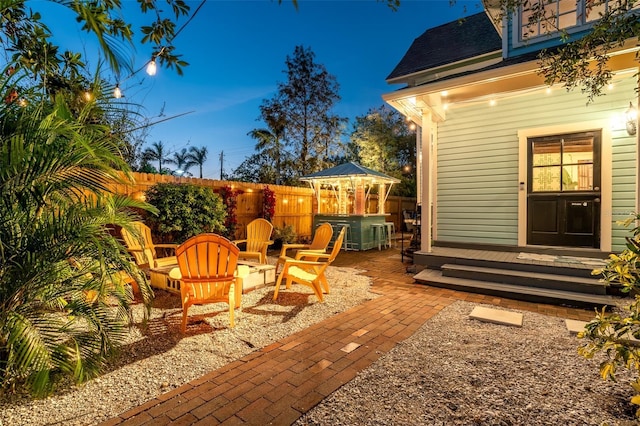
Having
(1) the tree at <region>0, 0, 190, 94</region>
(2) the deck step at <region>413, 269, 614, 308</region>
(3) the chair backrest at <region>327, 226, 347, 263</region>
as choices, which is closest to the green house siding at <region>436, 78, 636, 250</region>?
(2) the deck step at <region>413, 269, 614, 308</region>

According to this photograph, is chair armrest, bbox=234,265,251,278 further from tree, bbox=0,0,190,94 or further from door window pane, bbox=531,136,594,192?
door window pane, bbox=531,136,594,192

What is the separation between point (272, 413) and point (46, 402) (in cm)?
144

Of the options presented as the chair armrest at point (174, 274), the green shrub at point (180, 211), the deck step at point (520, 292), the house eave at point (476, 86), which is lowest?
the deck step at point (520, 292)

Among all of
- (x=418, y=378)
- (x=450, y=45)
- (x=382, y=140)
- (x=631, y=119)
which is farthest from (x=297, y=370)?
(x=382, y=140)

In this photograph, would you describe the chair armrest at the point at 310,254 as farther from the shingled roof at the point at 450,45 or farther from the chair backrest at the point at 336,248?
the shingled roof at the point at 450,45

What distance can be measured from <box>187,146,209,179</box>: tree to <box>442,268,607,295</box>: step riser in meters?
17.7

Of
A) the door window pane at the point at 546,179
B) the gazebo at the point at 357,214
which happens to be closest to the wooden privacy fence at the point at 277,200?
the gazebo at the point at 357,214

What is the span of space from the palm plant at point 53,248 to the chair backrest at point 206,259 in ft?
2.94

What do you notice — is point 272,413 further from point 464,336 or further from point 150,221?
point 150,221

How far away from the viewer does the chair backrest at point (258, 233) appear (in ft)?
18.9

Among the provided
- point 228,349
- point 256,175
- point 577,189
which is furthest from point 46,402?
point 256,175

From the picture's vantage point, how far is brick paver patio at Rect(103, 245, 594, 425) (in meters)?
1.85

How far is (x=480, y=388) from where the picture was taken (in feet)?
7.07

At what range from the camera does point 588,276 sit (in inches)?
168
